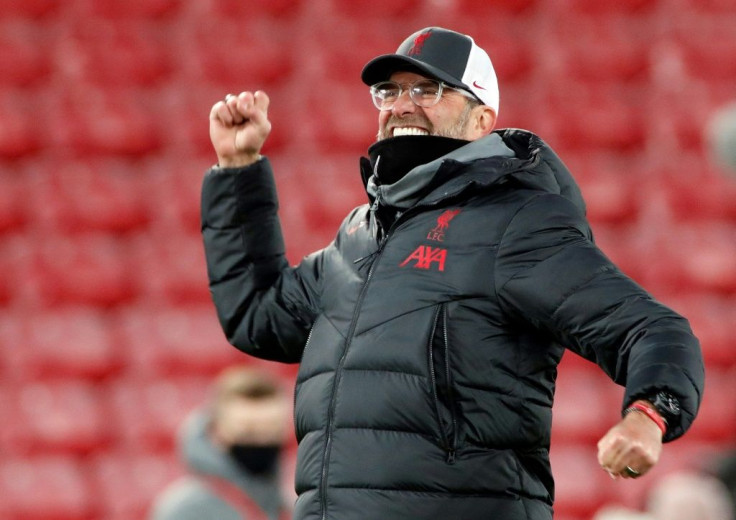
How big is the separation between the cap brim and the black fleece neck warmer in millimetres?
86

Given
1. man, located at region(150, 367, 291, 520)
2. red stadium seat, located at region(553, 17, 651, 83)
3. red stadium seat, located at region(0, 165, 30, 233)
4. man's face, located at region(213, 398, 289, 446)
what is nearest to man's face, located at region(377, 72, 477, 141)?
man, located at region(150, 367, 291, 520)

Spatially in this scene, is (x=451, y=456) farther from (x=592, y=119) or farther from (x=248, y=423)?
(x=592, y=119)

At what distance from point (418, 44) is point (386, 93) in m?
0.08

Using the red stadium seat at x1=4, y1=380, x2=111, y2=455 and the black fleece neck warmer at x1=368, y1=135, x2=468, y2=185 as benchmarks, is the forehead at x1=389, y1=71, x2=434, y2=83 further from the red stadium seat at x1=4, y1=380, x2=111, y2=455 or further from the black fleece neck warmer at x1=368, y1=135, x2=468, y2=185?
Result: the red stadium seat at x1=4, y1=380, x2=111, y2=455

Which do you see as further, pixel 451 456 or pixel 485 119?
pixel 485 119

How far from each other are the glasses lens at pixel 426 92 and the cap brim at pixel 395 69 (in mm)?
15

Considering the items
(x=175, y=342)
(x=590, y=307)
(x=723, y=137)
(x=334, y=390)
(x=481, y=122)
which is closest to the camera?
(x=590, y=307)

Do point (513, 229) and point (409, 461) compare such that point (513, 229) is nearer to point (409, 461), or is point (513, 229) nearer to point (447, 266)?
point (447, 266)

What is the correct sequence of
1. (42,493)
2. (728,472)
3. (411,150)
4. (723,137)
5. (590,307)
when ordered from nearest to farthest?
1. (590,307)
2. (411,150)
3. (728,472)
4. (723,137)
5. (42,493)

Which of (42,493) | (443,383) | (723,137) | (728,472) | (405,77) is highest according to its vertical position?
(405,77)

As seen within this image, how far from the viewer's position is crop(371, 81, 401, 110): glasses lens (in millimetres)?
1874

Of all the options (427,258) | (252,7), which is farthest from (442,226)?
(252,7)

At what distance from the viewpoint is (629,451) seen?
1.40 m

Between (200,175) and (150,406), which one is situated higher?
(200,175)
